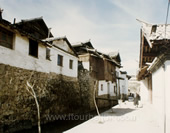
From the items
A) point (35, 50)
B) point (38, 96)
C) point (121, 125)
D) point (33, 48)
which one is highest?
point (33, 48)

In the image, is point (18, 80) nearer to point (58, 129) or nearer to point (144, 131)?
point (58, 129)

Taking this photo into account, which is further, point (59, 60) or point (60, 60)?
point (60, 60)

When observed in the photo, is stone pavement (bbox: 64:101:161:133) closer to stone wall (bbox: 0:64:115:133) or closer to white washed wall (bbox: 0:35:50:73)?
stone wall (bbox: 0:64:115:133)

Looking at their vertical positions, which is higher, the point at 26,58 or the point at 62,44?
the point at 62,44

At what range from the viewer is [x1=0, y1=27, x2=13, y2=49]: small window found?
902cm

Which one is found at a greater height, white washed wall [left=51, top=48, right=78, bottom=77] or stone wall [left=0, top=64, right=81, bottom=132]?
white washed wall [left=51, top=48, right=78, bottom=77]

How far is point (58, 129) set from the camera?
37.3ft

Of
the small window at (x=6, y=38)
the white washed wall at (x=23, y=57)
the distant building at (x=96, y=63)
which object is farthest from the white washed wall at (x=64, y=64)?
the small window at (x=6, y=38)

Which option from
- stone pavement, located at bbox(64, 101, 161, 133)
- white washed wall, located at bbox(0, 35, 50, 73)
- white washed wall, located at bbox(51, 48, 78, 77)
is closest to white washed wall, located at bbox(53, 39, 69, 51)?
white washed wall, located at bbox(51, 48, 78, 77)

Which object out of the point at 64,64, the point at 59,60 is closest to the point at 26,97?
the point at 59,60

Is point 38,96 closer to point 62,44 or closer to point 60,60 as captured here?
point 60,60

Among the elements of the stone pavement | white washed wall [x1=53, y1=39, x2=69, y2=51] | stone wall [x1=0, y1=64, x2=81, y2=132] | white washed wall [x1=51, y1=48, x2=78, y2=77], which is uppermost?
white washed wall [x1=53, y1=39, x2=69, y2=51]

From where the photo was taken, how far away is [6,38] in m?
9.40

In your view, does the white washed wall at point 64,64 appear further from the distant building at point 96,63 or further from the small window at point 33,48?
the distant building at point 96,63
